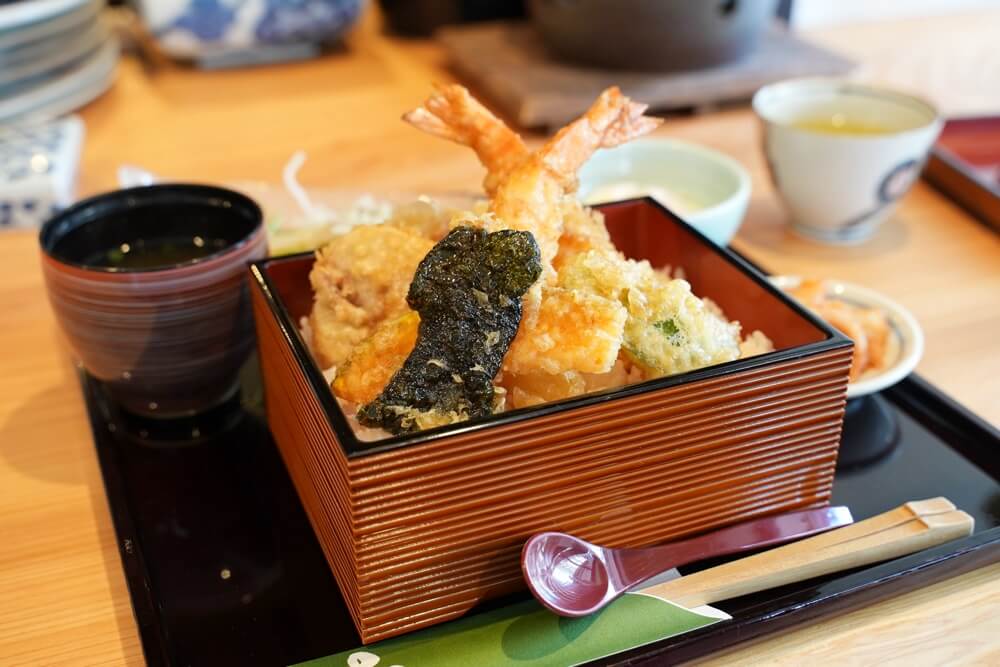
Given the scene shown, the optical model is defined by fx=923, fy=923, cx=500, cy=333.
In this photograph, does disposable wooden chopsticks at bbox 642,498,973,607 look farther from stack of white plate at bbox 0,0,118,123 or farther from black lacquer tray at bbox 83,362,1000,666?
stack of white plate at bbox 0,0,118,123

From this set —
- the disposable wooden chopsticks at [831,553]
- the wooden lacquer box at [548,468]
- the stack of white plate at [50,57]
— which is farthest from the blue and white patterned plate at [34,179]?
the disposable wooden chopsticks at [831,553]

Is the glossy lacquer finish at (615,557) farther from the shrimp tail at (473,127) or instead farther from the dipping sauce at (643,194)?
the dipping sauce at (643,194)

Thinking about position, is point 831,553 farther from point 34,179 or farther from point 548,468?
point 34,179

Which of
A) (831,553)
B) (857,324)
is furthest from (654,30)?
(831,553)

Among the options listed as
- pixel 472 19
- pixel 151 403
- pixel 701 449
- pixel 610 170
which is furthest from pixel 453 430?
pixel 472 19

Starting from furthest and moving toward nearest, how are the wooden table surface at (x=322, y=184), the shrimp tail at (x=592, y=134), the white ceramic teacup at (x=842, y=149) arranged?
the white ceramic teacup at (x=842, y=149)
the shrimp tail at (x=592, y=134)
the wooden table surface at (x=322, y=184)

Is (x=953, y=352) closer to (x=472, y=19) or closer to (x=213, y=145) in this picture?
(x=213, y=145)
